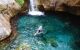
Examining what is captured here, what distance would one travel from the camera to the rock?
1383 cm

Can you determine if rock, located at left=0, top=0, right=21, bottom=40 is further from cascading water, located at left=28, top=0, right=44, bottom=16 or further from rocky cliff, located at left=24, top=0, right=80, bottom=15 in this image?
rocky cliff, located at left=24, top=0, right=80, bottom=15

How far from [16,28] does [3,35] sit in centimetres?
233

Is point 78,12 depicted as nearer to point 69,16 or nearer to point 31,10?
point 69,16

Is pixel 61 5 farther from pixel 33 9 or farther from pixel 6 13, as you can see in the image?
pixel 6 13

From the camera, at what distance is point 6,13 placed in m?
16.8

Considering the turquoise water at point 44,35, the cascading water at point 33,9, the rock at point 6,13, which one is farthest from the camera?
the cascading water at point 33,9

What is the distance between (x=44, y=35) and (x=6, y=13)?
4259mm

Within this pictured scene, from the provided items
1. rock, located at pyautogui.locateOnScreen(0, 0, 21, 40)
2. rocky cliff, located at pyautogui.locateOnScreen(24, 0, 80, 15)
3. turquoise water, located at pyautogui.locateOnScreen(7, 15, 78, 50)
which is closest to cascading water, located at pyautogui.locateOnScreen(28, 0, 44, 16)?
rocky cliff, located at pyautogui.locateOnScreen(24, 0, 80, 15)

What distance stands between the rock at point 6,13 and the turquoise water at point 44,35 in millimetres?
828

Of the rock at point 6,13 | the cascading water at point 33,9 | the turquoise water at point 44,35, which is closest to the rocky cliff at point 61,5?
the cascading water at point 33,9

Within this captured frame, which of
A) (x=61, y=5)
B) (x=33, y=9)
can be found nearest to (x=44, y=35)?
(x=61, y=5)

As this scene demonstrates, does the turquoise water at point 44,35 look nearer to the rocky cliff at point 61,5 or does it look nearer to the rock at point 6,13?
the rock at point 6,13

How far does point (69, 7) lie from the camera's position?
18250mm

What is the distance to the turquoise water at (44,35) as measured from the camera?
43.7 feet
